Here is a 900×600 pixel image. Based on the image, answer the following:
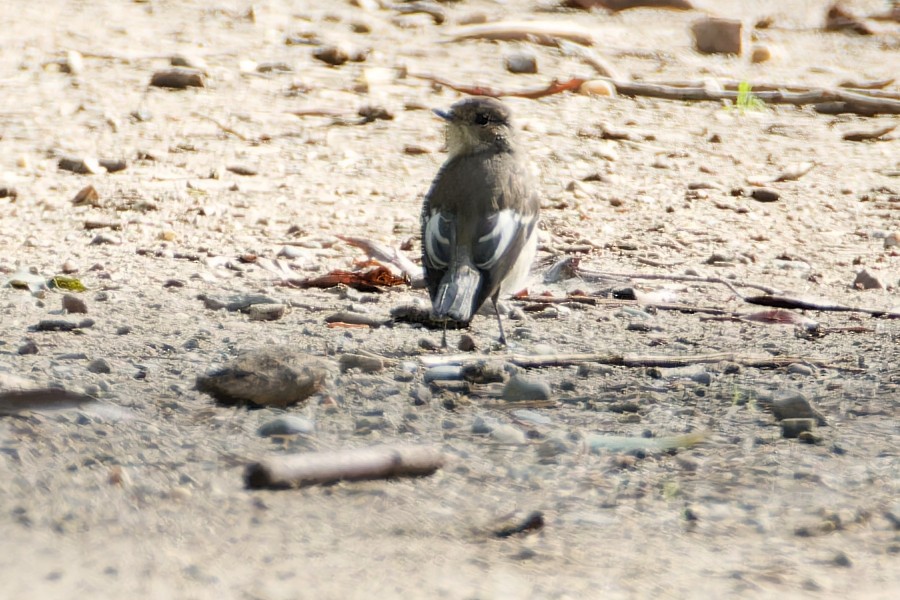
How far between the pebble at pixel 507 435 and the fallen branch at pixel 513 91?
18.4 ft

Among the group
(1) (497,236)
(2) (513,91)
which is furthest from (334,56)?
(1) (497,236)

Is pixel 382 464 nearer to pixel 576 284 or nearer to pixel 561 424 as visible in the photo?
pixel 561 424

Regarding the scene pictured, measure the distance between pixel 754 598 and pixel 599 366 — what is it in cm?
197

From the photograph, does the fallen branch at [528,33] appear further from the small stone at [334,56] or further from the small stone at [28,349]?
the small stone at [28,349]

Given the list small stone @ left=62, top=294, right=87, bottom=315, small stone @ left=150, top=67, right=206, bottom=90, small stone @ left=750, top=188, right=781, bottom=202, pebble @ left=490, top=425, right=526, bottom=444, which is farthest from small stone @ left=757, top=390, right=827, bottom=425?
small stone @ left=150, top=67, right=206, bottom=90

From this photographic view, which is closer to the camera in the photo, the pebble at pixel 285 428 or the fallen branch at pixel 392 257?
the pebble at pixel 285 428

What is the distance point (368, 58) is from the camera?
10141mm

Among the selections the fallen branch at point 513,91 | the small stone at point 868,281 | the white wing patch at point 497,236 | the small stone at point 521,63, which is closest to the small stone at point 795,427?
the white wing patch at point 497,236

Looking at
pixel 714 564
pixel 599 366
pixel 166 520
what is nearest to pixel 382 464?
pixel 166 520

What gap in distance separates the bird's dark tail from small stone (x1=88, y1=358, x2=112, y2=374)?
4.09ft

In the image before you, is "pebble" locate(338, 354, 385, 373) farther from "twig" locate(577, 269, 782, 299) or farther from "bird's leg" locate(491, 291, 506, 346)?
"twig" locate(577, 269, 782, 299)

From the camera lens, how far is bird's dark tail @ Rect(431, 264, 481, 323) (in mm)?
5074

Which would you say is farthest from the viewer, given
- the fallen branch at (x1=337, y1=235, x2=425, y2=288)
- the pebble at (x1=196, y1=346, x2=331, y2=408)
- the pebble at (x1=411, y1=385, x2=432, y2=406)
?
the fallen branch at (x1=337, y1=235, x2=425, y2=288)

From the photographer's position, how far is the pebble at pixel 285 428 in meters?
3.90
